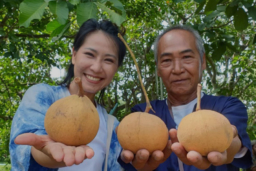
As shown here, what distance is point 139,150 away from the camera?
1287 millimetres

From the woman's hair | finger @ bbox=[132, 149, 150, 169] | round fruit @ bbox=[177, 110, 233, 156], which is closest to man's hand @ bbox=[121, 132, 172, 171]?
finger @ bbox=[132, 149, 150, 169]

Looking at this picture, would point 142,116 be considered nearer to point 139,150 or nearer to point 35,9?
point 139,150

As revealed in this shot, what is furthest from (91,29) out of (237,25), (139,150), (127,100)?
(127,100)

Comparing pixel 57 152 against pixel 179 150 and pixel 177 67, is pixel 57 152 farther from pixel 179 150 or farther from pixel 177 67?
pixel 177 67

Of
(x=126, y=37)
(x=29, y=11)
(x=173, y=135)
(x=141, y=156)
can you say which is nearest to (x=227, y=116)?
(x=173, y=135)

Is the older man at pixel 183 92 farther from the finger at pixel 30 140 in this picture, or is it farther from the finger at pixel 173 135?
the finger at pixel 30 140

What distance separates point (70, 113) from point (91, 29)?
2.97 ft

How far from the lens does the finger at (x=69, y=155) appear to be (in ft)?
3.36

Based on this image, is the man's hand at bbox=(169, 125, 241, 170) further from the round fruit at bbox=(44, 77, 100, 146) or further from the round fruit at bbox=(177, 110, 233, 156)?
the round fruit at bbox=(44, 77, 100, 146)

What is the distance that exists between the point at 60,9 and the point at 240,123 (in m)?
1.27

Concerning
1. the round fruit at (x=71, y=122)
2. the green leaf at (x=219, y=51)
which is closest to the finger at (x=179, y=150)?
the round fruit at (x=71, y=122)

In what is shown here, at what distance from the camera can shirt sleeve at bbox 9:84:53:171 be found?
136 centimetres

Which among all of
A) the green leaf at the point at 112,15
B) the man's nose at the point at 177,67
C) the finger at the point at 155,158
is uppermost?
the green leaf at the point at 112,15

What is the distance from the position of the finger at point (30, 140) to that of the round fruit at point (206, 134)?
623 mm
